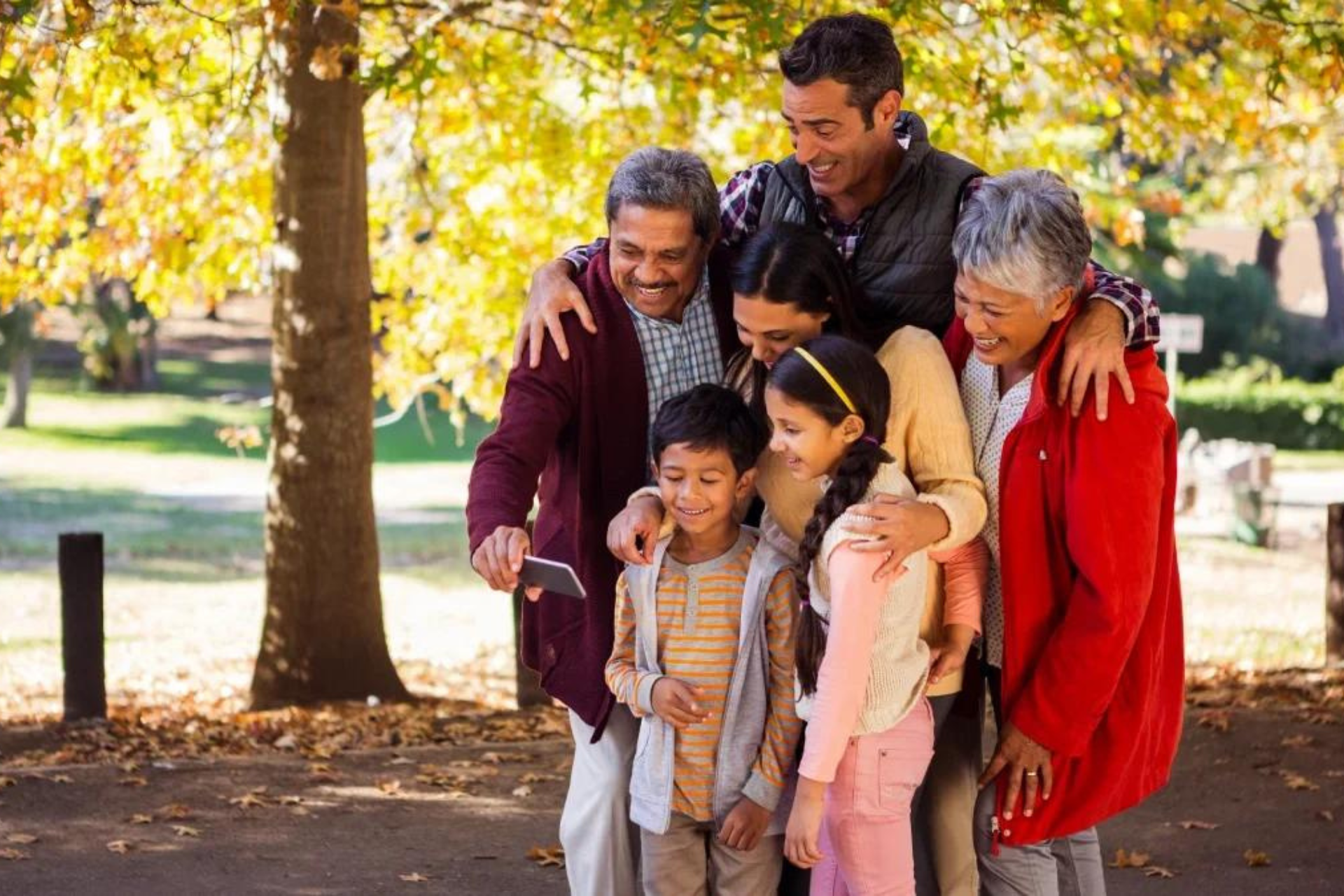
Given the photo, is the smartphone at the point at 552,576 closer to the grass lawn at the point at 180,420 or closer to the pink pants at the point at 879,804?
the pink pants at the point at 879,804

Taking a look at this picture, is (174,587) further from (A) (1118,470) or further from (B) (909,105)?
(A) (1118,470)

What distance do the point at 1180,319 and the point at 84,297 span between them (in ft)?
56.0

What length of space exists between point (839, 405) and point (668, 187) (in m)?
0.62

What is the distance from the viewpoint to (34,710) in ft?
33.6

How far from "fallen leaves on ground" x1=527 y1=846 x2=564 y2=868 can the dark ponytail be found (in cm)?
276

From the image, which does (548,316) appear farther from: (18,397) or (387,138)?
(18,397)

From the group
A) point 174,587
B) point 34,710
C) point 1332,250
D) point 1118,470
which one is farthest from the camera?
point 1332,250

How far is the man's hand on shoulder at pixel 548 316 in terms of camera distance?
400 cm

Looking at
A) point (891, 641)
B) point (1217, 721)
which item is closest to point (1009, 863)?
point (891, 641)

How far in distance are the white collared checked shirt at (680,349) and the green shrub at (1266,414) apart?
27195 mm

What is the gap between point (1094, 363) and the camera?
138 inches

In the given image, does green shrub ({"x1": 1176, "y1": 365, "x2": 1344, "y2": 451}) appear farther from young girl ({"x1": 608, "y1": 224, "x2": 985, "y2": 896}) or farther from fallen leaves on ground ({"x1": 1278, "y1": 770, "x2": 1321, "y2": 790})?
young girl ({"x1": 608, "y1": 224, "x2": 985, "y2": 896})

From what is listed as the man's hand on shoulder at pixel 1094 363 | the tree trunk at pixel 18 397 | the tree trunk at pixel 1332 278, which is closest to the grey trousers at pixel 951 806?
the man's hand on shoulder at pixel 1094 363

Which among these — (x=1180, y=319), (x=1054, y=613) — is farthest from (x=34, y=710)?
(x=1180, y=319)
